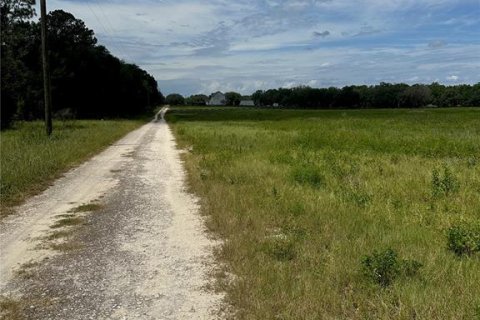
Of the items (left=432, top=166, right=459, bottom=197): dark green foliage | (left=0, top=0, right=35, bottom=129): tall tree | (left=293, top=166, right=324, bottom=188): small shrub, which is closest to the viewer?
(left=432, top=166, right=459, bottom=197): dark green foliage

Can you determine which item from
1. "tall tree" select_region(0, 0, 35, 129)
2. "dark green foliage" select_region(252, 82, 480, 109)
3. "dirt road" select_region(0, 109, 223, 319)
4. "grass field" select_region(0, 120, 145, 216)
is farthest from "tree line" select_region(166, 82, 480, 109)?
"dirt road" select_region(0, 109, 223, 319)

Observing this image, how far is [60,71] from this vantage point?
2176 inches

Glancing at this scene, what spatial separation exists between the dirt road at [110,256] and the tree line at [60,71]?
89.1ft

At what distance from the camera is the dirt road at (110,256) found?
4.76 m

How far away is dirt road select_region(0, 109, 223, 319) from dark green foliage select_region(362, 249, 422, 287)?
1.64m

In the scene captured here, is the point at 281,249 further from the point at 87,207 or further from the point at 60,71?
the point at 60,71

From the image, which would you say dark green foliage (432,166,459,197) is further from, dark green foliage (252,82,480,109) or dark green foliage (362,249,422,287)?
dark green foliage (252,82,480,109)

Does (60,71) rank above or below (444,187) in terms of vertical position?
above

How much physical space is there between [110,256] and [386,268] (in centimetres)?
356

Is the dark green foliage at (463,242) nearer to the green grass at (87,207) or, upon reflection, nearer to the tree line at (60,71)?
the green grass at (87,207)

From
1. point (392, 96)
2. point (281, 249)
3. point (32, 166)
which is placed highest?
point (392, 96)

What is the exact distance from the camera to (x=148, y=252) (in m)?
6.50

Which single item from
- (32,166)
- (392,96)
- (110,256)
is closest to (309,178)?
(110,256)

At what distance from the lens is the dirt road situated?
187 inches
